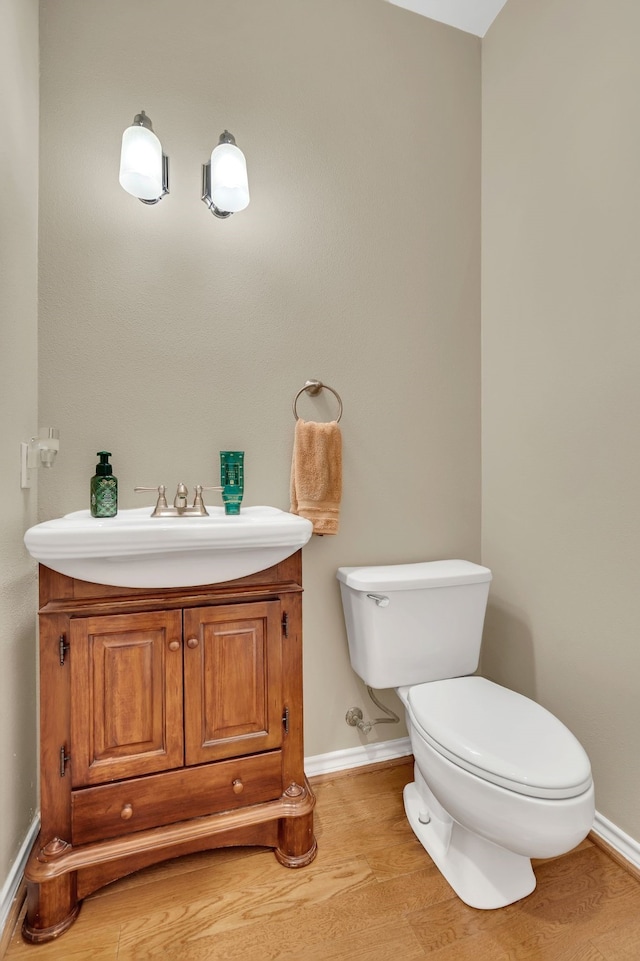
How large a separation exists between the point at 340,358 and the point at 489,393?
0.62 m

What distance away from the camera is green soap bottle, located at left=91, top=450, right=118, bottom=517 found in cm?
128

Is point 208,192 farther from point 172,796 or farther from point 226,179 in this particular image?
point 172,796

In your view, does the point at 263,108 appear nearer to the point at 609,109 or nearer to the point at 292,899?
the point at 609,109

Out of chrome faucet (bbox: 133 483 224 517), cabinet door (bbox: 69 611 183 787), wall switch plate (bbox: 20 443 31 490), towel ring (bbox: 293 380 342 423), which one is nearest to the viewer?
cabinet door (bbox: 69 611 183 787)

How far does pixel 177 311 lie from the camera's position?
1476 mm

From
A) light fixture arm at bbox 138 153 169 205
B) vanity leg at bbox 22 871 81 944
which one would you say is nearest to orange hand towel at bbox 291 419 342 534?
light fixture arm at bbox 138 153 169 205

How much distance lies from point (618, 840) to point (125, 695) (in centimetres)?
138

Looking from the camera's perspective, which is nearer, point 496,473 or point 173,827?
point 173,827

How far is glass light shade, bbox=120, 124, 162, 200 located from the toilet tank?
130 cm

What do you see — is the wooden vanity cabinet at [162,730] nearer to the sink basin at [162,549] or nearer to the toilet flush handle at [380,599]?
the sink basin at [162,549]

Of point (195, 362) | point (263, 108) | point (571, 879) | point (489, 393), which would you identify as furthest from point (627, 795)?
point (263, 108)

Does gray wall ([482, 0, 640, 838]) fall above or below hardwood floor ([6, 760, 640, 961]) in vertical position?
above

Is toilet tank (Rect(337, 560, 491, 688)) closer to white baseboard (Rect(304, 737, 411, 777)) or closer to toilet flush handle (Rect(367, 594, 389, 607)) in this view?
toilet flush handle (Rect(367, 594, 389, 607))

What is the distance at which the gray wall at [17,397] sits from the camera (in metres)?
1.11
